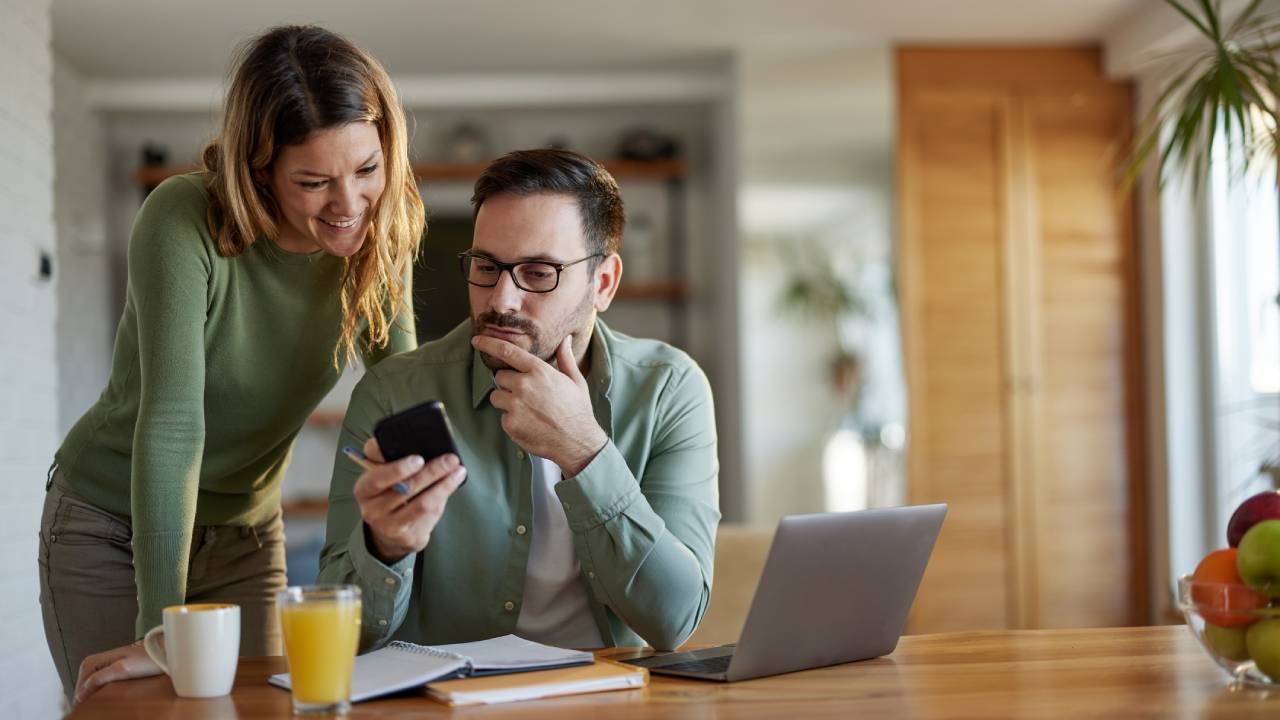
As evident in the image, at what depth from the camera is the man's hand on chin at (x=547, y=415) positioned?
4.58ft

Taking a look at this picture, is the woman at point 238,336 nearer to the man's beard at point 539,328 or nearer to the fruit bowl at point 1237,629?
the man's beard at point 539,328

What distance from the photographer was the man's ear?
67.0 inches

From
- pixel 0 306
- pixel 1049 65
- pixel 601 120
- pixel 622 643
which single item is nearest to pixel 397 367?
pixel 622 643

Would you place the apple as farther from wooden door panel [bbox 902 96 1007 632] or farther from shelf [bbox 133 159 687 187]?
shelf [bbox 133 159 687 187]

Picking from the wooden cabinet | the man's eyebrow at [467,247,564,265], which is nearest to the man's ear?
the man's eyebrow at [467,247,564,265]

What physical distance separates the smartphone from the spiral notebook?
0.20m

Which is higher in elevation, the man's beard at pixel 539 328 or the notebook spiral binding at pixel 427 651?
the man's beard at pixel 539 328

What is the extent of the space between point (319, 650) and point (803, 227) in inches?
311

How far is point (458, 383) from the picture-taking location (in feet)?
5.42

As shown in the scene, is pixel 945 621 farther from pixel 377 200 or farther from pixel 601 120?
pixel 377 200

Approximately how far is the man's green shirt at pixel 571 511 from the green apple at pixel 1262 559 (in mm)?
590

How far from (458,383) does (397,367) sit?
10 cm

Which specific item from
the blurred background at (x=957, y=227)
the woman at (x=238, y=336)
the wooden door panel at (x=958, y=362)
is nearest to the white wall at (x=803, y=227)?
the blurred background at (x=957, y=227)

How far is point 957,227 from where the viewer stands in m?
5.02
